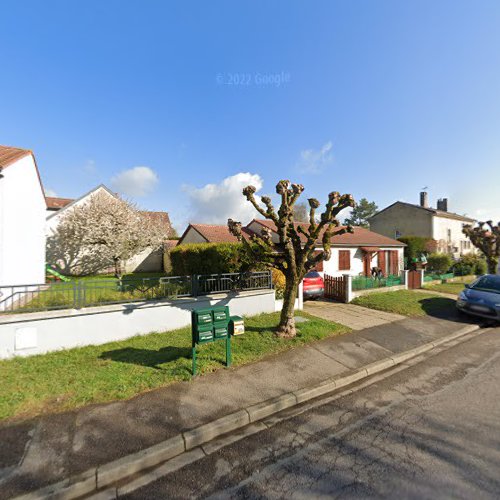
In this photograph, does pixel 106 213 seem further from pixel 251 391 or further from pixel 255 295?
pixel 251 391

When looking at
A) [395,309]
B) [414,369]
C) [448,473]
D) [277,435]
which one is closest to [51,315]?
[277,435]

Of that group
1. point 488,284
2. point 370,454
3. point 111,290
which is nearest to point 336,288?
point 488,284

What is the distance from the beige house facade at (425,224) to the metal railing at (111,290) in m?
23.3

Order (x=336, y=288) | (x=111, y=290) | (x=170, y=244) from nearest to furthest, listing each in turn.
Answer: (x=111, y=290) → (x=336, y=288) → (x=170, y=244)

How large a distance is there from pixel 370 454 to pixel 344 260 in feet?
44.0

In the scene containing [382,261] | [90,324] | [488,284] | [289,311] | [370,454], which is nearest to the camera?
[370,454]

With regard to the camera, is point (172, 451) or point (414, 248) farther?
point (414, 248)

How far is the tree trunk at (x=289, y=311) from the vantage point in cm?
605

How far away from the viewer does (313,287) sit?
10.1 m

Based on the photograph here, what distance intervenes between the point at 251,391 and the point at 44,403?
118 inches

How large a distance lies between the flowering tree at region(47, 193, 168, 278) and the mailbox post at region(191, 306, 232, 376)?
1559 cm

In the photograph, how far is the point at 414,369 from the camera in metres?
4.96

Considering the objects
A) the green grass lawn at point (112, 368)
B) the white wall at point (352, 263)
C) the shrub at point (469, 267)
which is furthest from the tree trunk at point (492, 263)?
the green grass lawn at point (112, 368)

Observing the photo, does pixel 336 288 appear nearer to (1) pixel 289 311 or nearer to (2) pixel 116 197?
(1) pixel 289 311
